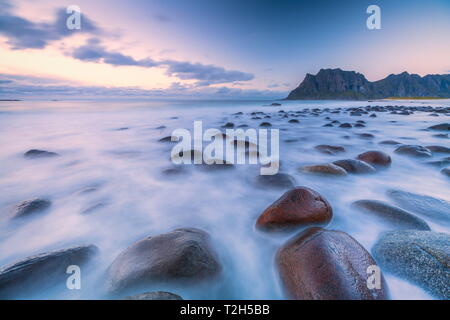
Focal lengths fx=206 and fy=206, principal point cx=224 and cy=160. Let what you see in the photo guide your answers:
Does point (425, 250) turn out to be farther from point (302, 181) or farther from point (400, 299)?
point (302, 181)

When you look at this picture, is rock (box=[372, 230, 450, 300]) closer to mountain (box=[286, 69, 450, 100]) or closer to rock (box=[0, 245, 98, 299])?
rock (box=[0, 245, 98, 299])

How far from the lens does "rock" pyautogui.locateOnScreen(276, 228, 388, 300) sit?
1434mm

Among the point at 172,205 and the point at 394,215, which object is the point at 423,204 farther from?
the point at 172,205

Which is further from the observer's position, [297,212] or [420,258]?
[297,212]

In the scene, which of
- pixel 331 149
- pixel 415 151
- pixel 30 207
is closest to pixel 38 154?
pixel 30 207

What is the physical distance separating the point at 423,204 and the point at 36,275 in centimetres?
447

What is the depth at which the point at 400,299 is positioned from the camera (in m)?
1.56

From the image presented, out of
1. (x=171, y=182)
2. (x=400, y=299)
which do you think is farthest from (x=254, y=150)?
(x=400, y=299)

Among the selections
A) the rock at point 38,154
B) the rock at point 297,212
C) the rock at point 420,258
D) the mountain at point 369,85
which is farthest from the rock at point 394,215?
the mountain at point 369,85

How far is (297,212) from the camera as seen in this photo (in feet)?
7.37

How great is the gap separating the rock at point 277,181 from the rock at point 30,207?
333 cm

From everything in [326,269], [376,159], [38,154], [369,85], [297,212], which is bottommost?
[326,269]

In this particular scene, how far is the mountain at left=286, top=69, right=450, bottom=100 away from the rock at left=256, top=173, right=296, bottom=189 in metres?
136

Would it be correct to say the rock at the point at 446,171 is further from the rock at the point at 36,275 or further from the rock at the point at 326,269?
the rock at the point at 36,275
